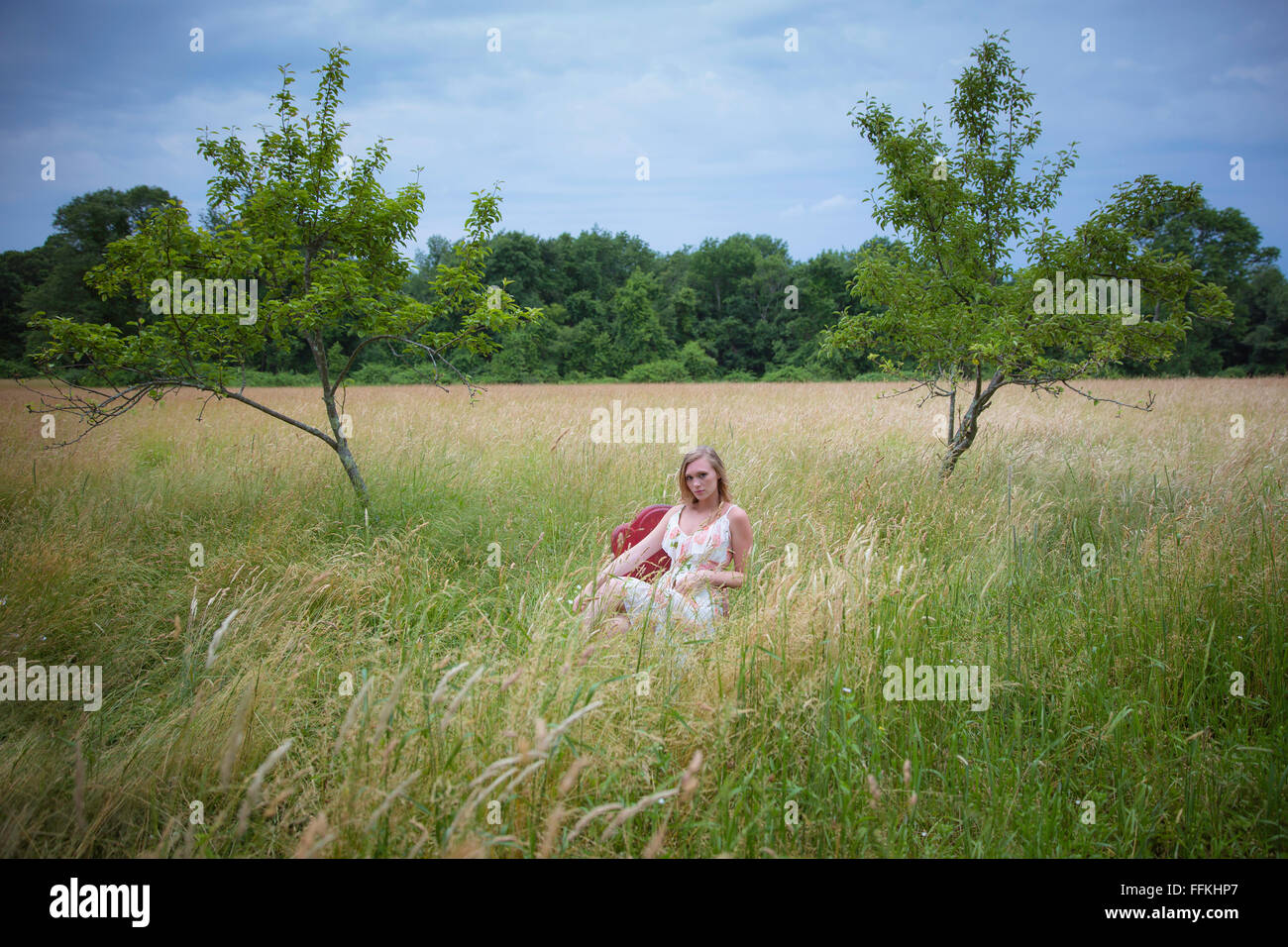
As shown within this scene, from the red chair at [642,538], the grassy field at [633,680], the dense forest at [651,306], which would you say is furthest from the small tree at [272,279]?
the dense forest at [651,306]

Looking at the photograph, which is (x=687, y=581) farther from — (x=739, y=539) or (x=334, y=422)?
(x=334, y=422)

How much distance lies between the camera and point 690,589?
3070mm

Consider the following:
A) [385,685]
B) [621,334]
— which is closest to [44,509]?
[385,685]

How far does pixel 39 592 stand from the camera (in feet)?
12.6

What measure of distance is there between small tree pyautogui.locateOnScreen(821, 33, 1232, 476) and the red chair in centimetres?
346

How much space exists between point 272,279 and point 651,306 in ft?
115

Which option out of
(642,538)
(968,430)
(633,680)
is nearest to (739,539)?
(642,538)

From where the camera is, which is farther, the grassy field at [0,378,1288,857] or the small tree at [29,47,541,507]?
the small tree at [29,47,541,507]

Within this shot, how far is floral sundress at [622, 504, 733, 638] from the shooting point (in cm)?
292

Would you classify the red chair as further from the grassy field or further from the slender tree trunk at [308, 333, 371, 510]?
the slender tree trunk at [308, 333, 371, 510]

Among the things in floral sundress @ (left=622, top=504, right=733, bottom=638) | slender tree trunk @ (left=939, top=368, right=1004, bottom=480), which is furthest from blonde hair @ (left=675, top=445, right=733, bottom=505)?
slender tree trunk @ (left=939, top=368, right=1004, bottom=480)

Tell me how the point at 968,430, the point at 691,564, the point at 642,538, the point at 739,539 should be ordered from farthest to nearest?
the point at 968,430, the point at 642,538, the point at 739,539, the point at 691,564
